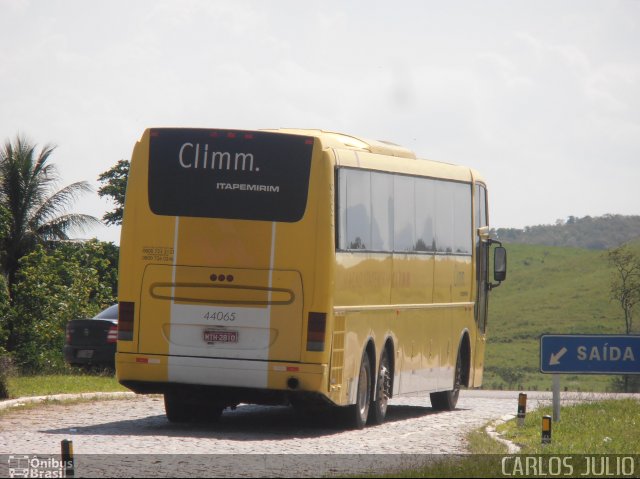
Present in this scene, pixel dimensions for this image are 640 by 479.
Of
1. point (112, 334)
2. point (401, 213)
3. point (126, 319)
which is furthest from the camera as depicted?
point (112, 334)

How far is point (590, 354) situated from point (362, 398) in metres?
3.30

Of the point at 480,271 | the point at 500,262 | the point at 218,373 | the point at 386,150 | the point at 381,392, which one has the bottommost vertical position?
the point at 381,392

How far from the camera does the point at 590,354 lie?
1822cm

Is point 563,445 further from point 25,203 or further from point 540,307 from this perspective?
point 540,307

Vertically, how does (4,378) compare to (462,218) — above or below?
below

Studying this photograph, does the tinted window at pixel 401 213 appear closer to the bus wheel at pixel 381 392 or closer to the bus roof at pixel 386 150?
the bus roof at pixel 386 150

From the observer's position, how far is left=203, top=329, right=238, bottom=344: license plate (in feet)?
59.4

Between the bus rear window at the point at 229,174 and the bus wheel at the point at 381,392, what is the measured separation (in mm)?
3550

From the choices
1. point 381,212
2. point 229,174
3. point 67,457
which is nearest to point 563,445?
point 381,212

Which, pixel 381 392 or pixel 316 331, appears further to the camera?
pixel 381 392

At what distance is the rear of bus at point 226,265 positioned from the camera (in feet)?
59.0

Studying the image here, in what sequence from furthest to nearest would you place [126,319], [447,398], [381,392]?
[447,398]
[381,392]
[126,319]

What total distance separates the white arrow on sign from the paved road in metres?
1.50

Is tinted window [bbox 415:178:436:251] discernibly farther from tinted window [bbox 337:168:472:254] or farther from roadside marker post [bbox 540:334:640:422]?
roadside marker post [bbox 540:334:640:422]
